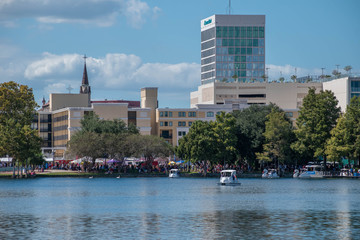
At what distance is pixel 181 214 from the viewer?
7400 centimetres

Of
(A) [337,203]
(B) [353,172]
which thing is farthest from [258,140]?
(A) [337,203]

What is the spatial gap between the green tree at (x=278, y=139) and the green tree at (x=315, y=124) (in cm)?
263

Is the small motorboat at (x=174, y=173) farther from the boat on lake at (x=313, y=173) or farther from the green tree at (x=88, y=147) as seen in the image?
the boat on lake at (x=313, y=173)

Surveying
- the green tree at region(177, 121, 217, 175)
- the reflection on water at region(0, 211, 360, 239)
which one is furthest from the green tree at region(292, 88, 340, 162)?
the reflection on water at region(0, 211, 360, 239)

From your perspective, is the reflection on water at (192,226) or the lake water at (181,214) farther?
the lake water at (181,214)

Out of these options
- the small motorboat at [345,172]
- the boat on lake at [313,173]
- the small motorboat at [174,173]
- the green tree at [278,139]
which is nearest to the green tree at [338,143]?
the small motorboat at [345,172]

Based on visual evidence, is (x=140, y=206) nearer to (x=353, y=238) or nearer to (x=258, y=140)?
(x=353, y=238)

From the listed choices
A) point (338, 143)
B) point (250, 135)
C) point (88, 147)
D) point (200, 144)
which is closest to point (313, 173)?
point (250, 135)

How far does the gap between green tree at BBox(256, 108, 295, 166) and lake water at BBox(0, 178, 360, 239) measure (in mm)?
45884

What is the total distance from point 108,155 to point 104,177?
264 inches

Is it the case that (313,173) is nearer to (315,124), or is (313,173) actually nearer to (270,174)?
(270,174)

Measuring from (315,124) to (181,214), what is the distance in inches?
3366

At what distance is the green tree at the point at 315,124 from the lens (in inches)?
6033

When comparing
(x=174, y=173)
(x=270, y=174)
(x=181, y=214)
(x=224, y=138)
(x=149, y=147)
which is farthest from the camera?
(x=149, y=147)
